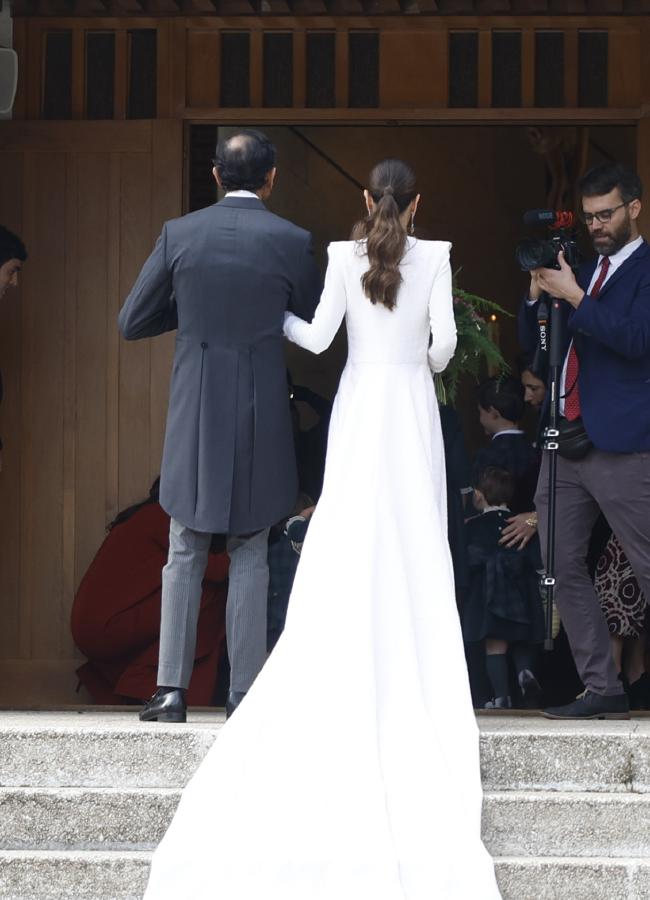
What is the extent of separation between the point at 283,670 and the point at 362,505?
0.57m

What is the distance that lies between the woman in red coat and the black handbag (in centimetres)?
195

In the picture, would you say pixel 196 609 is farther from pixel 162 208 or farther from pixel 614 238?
pixel 162 208

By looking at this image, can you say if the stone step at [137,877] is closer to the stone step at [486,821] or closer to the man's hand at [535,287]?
the stone step at [486,821]

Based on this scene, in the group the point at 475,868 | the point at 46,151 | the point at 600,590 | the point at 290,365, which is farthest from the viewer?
the point at 290,365

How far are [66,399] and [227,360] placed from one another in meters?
2.32

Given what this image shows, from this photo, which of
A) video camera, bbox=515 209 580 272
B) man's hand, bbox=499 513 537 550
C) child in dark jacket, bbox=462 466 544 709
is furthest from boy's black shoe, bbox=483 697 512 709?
video camera, bbox=515 209 580 272

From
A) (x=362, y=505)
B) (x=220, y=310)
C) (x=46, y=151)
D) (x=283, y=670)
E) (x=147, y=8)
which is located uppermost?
(x=147, y=8)

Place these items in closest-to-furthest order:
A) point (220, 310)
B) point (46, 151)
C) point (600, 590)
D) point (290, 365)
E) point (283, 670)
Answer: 1. point (283, 670)
2. point (220, 310)
3. point (600, 590)
4. point (46, 151)
5. point (290, 365)

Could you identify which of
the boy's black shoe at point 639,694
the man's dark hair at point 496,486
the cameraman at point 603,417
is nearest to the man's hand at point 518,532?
the man's dark hair at point 496,486

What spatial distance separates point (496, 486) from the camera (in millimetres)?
7176

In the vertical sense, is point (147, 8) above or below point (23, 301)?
Answer: above

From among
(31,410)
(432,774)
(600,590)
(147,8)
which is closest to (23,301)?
(31,410)

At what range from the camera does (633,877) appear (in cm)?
470

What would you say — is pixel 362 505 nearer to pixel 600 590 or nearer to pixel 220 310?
pixel 220 310
